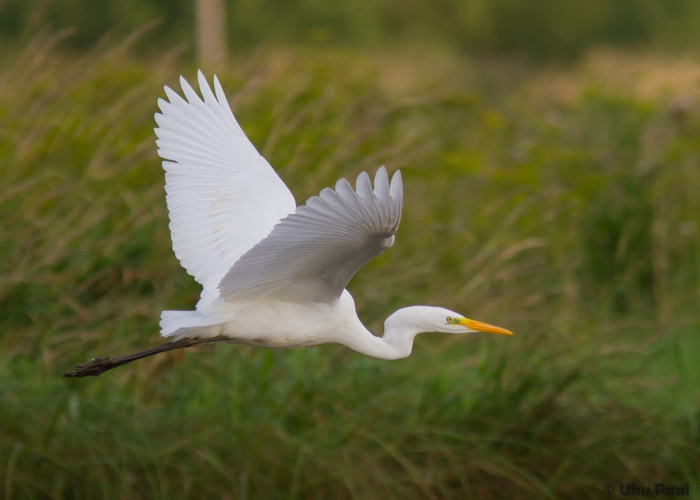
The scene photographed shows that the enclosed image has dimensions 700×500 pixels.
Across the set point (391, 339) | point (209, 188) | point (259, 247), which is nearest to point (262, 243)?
point (259, 247)

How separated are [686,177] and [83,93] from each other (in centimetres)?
408

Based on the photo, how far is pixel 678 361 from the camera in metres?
4.36

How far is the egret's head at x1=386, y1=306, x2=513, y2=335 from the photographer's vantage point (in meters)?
3.04

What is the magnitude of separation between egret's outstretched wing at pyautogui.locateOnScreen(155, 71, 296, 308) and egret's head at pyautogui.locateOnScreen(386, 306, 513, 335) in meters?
0.62

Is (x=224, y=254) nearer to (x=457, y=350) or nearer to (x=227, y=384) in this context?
(x=227, y=384)

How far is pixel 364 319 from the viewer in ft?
14.4

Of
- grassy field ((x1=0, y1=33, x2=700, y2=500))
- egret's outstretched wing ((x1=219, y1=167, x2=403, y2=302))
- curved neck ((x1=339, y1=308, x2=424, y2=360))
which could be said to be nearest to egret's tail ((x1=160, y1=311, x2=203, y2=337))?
egret's outstretched wing ((x1=219, y1=167, x2=403, y2=302))

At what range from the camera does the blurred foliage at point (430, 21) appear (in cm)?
1805

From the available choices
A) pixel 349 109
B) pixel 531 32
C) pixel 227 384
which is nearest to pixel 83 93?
pixel 349 109

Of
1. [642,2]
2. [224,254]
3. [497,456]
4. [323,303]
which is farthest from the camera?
[642,2]

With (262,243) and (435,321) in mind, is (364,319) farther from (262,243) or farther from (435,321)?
(262,243)

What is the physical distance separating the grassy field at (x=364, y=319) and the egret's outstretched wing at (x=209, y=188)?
33.3 inches

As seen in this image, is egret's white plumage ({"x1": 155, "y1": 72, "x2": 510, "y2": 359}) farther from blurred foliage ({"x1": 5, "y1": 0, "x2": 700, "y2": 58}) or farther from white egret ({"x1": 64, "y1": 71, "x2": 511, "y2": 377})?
blurred foliage ({"x1": 5, "y1": 0, "x2": 700, "y2": 58})

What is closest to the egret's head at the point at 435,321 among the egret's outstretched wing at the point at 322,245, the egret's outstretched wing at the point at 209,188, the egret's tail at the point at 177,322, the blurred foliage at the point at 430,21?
the egret's outstretched wing at the point at 322,245
